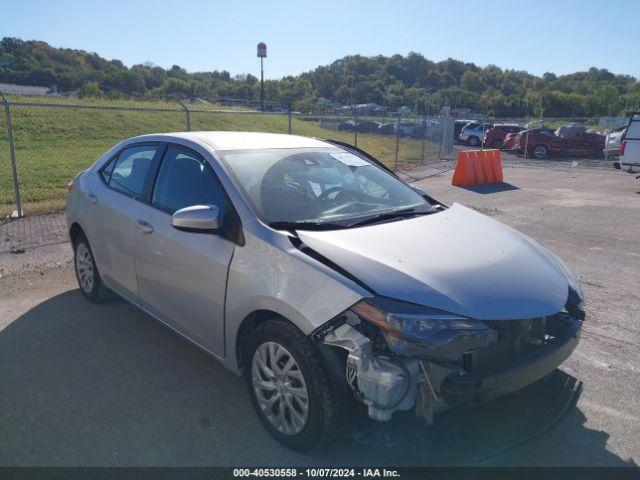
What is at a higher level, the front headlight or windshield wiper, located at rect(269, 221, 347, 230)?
windshield wiper, located at rect(269, 221, 347, 230)

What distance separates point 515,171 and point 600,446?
17.1 metres

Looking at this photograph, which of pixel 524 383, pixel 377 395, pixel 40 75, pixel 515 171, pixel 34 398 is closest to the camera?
pixel 377 395

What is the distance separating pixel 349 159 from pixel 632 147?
12732mm

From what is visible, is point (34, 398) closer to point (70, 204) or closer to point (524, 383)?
point (70, 204)

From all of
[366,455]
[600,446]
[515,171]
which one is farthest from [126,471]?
[515,171]

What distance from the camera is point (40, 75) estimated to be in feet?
186

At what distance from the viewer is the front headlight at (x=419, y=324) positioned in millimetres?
2453

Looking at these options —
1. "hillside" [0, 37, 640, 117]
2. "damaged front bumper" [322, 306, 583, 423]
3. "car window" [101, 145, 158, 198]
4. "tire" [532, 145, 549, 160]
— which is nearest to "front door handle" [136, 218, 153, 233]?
"car window" [101, 145, 158, 198]

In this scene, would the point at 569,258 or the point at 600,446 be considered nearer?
the point at 600,446

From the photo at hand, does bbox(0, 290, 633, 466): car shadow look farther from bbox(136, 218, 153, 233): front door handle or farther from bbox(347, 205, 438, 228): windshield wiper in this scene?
bbox(347, 205, 438, 228): windshield wiper

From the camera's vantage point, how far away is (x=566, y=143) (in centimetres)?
2528

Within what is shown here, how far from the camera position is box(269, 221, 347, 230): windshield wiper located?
10.2 feet

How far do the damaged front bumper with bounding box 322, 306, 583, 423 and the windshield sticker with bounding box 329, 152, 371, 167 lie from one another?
1905 mm

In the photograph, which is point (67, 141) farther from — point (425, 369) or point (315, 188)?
point (425, 369)
